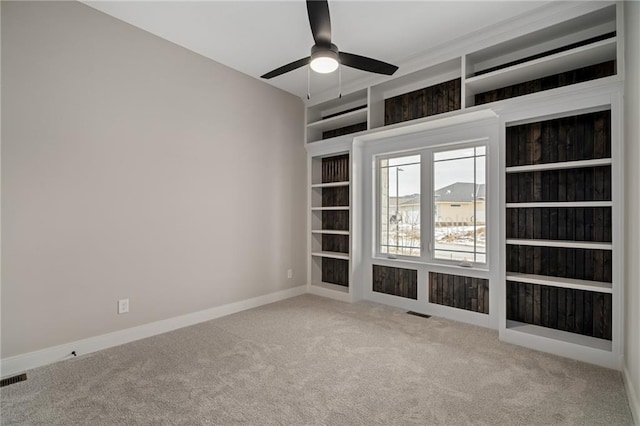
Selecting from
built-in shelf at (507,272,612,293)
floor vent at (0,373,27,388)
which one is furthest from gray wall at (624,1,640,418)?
floor vent at (0,373,27,388)

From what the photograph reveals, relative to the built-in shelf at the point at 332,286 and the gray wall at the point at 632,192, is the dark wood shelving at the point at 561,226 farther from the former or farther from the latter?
the built-in shelf at the point at 332,286

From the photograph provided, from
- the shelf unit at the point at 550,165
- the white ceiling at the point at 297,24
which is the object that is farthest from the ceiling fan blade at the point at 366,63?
the shelf unit at the point at 550,165

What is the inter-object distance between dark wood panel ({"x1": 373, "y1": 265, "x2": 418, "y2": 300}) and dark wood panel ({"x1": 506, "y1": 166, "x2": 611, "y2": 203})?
1.45 metres

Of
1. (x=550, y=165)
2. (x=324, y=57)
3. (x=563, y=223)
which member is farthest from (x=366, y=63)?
(x=563, y=223)

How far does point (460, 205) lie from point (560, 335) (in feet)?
4.90

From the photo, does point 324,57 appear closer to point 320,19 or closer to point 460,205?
point 320,19

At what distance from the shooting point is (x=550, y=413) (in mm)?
1913

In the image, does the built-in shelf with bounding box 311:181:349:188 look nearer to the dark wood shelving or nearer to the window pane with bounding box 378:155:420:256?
the window pane with bounding box 378:155:420:256

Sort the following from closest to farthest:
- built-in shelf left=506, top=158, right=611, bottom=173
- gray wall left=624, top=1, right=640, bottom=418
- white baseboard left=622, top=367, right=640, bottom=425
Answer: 1. white baseboard left=622, top=367, right=640, bottom=425
2. gray wall left=624, top=1, right=640, bottom=418
3. built-in shelf left=506, top=158, right=611, bottom=173

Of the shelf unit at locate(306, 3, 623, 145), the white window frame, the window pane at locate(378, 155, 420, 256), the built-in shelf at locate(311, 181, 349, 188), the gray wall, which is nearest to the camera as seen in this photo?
the gray wall

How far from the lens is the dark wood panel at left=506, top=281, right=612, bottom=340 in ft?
9.14

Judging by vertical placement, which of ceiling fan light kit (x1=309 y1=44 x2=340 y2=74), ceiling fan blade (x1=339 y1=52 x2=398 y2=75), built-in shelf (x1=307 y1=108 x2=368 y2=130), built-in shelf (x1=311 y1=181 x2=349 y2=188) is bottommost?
built-in shelf (x1=311 y1=181 x2=349 y2=188)

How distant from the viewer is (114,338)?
9.50 feet

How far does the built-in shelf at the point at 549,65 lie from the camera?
8.43 feet
